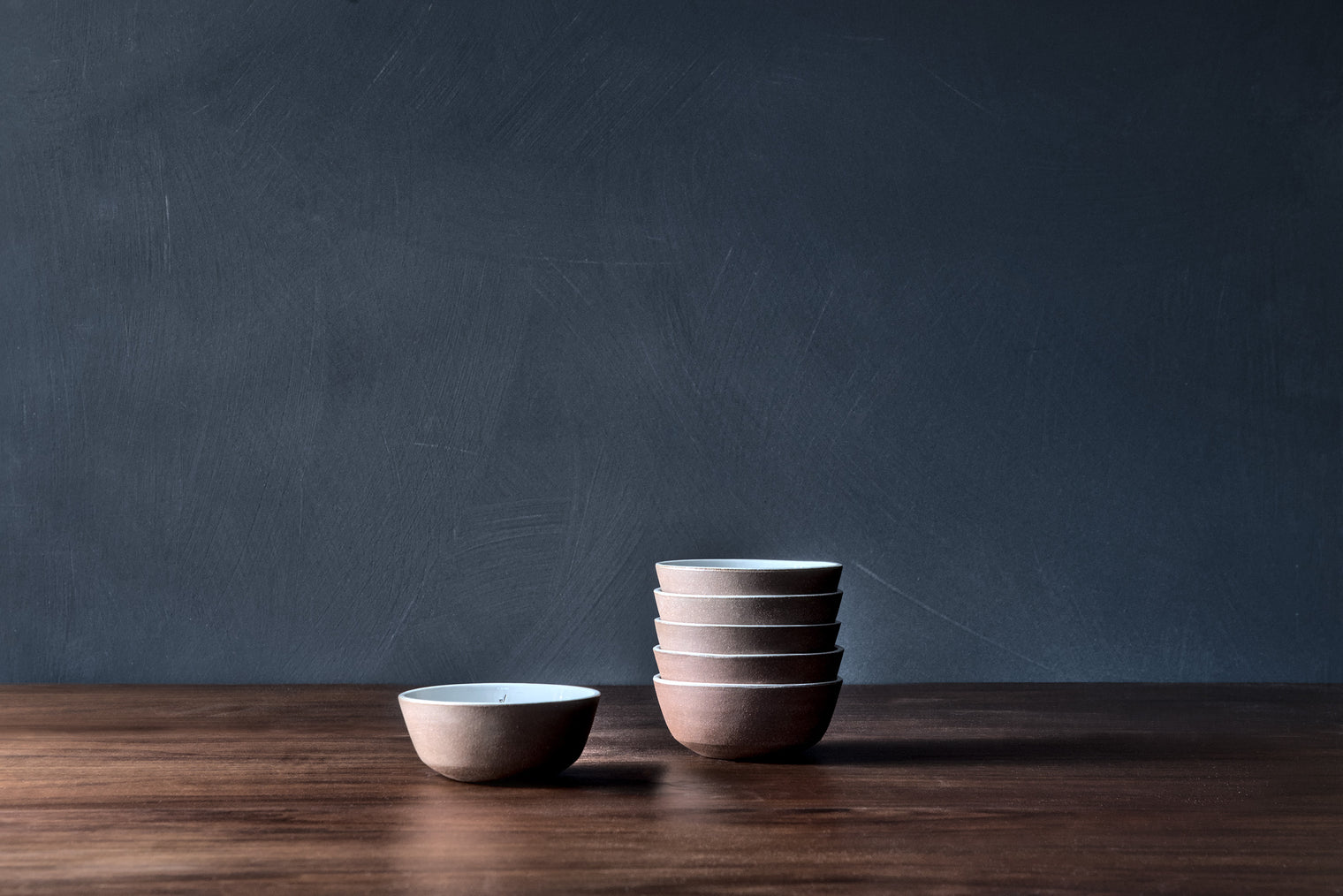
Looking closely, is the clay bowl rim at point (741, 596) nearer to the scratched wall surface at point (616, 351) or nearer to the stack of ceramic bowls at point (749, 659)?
the stack of ceramic bowls at point (749, 659)

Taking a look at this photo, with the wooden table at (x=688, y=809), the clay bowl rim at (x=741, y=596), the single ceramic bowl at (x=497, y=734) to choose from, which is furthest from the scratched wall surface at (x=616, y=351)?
the single ceramic bowl at (x=497, y=734)

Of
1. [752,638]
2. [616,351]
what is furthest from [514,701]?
[616,351]

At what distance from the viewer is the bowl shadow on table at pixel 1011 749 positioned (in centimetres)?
96

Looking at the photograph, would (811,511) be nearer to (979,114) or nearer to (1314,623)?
(979,114)

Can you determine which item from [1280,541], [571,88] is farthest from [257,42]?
[1280,541]

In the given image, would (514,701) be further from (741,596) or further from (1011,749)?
(1011,749)

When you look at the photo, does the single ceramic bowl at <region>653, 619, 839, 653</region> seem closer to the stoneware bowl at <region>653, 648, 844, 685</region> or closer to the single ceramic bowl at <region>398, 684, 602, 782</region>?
the stoneware bowl at <region>653, 648, 844, 685</region>

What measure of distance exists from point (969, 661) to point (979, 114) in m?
0.75

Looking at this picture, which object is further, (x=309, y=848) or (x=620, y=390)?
(x=620, y=390)

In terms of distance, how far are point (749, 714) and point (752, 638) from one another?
0.06 m

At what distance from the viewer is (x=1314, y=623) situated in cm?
154

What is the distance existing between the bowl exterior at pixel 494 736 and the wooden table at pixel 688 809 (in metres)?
0.02

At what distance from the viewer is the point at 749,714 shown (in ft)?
3.03

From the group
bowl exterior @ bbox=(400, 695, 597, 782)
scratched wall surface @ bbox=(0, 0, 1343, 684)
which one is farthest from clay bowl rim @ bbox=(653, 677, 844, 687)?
scratched wall surface @ bbox=(0, 0, 1343, 684)
